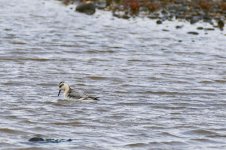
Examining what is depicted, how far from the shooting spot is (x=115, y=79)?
2158 centimetres

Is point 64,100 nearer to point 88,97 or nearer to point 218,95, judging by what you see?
point 88,97

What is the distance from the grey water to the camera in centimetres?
1490

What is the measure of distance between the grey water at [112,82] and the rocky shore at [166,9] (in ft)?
3.60

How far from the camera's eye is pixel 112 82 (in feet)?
69.3

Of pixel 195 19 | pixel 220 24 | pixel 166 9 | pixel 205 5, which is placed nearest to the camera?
pixel 220 24

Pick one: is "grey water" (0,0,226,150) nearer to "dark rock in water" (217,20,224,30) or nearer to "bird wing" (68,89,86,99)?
"bird wing" (68,89,86,99)

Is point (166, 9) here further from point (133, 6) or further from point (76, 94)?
point (76, 94)

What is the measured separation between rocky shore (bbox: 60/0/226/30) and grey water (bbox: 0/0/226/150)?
1099mm

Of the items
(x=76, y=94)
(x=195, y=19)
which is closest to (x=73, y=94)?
(x=76, y=94)

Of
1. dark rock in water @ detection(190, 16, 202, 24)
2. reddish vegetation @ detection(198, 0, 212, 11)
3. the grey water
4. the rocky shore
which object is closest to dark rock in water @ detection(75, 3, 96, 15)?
the rocky shore

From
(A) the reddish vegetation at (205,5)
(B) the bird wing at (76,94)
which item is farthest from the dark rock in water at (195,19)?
(B) the bird wing at (76,94)

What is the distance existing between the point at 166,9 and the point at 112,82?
16560 mm

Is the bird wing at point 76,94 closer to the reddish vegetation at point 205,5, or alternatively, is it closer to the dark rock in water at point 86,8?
the reddish vegetation at point 205,5

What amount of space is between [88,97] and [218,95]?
11.6 feet
